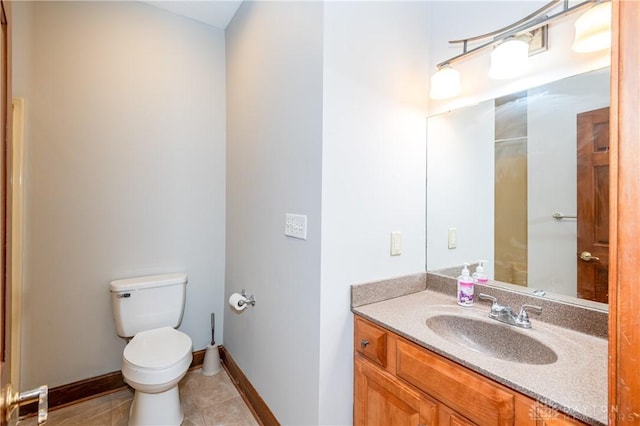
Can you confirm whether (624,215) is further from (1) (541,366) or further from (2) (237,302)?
(2) (237,302)

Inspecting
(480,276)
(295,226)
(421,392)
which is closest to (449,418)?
(421,392)

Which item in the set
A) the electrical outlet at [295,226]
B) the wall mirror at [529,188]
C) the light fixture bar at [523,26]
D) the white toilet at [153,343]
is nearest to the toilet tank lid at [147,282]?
the white toilet at [153,343]

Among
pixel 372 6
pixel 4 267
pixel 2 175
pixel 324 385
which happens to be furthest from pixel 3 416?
pixel 372 6

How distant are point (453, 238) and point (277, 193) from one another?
Answer: 102cm

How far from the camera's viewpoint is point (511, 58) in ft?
4.32

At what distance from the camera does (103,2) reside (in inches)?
78.6

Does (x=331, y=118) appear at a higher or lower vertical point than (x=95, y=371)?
higher

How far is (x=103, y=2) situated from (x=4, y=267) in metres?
2.14

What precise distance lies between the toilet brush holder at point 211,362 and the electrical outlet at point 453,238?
6.24ft

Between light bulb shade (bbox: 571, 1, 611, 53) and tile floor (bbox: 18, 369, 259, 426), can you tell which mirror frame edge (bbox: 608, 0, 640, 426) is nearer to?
light bulb shade (bbox: 571, 1, 611, 53)

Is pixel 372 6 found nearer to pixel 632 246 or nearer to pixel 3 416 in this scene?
pixel 632 246

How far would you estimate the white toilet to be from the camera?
161 centimetres

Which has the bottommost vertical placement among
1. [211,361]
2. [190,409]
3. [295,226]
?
[190,409]

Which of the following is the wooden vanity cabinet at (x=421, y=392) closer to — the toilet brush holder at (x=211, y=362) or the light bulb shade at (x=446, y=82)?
the light bulb shade at (x=446, y=82)
